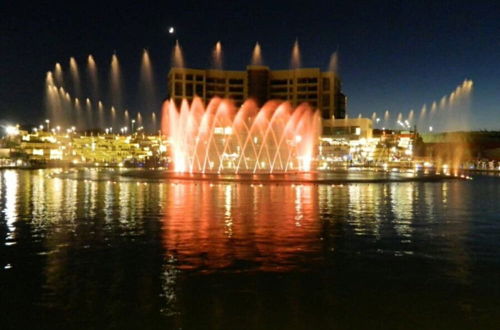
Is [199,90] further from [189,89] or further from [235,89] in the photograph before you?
[235,89]

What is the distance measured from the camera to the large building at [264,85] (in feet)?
493

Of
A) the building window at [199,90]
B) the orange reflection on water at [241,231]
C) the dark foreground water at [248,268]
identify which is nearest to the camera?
the dark foreground water at [248,268]

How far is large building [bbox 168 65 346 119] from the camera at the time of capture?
150 meters

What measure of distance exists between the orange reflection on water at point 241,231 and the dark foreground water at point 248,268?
0.05 metres

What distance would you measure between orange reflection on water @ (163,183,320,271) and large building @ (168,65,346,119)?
128 metres

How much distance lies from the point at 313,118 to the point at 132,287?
447 feet

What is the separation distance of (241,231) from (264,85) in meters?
140

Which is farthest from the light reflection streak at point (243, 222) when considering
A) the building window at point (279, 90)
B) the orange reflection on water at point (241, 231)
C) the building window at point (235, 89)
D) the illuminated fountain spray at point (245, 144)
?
the building window at point (235, 89)

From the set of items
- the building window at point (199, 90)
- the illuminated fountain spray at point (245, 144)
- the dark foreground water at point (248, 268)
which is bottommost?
the dark foreground water at point (248, 268)

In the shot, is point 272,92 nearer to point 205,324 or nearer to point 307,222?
point 307,222

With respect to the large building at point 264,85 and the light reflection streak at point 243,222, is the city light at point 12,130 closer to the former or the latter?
the large building at point 264,85

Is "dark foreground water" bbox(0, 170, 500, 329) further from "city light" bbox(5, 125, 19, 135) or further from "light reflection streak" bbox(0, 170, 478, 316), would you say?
"city light" bbox(5, 125, 19, 135)

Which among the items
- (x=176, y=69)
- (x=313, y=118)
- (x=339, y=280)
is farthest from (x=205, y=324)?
(x=176, y=69)

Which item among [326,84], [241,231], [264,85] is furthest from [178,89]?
[241,231]
